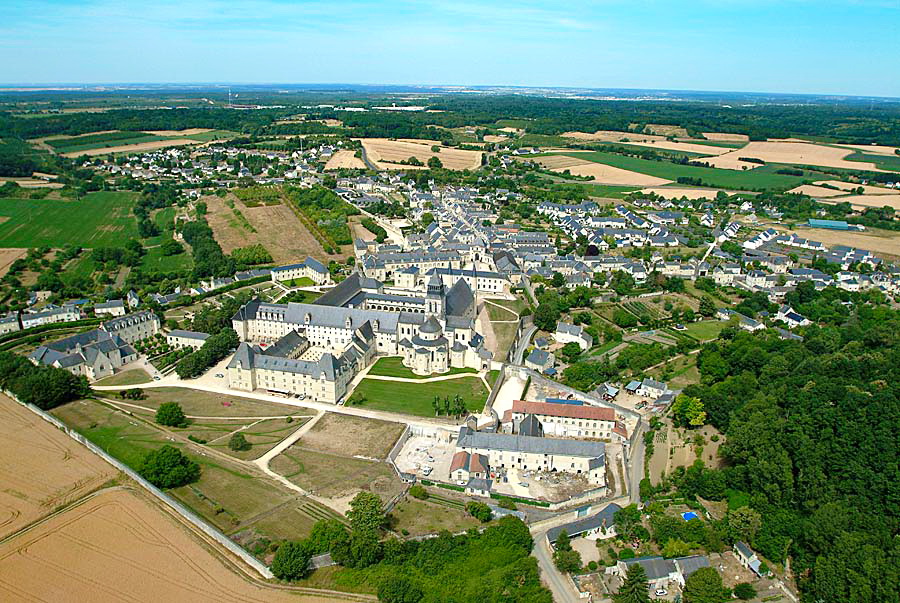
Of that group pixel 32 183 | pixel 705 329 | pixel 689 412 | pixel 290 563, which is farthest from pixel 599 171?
pixel 290 563

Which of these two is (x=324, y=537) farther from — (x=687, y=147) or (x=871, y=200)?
(x=687, y=147)

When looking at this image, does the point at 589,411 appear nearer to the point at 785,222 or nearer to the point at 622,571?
the point at 622,571

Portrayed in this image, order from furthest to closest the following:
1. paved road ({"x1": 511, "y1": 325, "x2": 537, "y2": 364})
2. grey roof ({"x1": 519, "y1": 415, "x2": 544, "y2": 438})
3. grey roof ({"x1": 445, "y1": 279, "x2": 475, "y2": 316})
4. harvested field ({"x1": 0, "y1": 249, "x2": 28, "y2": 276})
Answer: harvested field ({"x1": 0, "y1": 249, "x2": 28, "y2": 276}) < grey roof ({"x1": 445, "y1": 279, "x2": 475, "y2": 316}) < paved road ({"x1": 511, "y1": 325, "x2": 537, "y2": 364}) < grey roof ({"x1": 519, "y1": 415, "x2": 544, "y2": 438})


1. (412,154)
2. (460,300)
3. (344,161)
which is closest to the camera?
(460,300)

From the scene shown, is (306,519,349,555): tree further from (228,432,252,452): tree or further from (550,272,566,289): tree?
(550,272,566,289): tree

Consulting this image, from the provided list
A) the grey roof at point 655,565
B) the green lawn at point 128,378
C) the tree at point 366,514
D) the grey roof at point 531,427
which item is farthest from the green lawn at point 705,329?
the green lawn at point 128,378

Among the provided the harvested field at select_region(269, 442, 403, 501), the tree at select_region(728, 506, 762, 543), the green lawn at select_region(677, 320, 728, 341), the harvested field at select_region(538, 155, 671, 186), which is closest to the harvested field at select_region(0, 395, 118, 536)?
the harvested field at select_region(269, 442, 403, 501)
